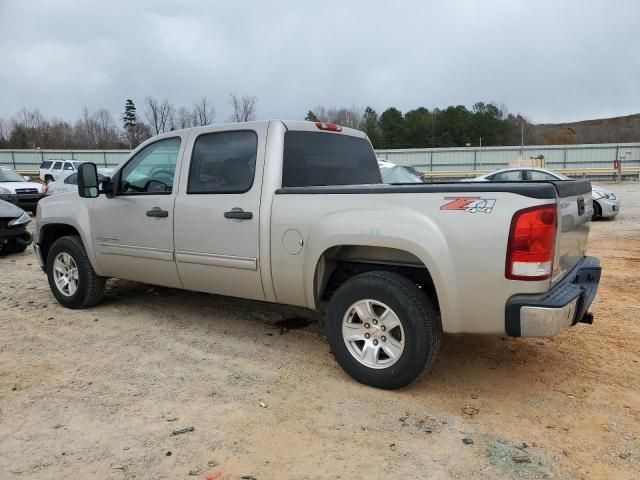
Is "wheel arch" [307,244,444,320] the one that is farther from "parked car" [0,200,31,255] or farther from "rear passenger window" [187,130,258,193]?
"parked car" [0,200,31,255]

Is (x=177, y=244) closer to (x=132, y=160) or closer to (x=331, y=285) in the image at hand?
(x=132, y=160)

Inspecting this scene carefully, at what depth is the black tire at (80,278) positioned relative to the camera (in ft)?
18.0

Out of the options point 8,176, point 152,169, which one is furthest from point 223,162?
point 8,176

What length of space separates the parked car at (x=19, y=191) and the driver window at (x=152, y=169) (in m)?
10.7

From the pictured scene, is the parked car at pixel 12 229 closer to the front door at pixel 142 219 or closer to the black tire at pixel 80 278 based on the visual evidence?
the black tire at pixel 80 278

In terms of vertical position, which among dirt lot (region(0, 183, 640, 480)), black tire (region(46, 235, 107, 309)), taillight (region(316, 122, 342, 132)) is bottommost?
dirt lot (region(0, 183, 640, 480))

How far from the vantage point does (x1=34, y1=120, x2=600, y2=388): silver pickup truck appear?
3.07 metres

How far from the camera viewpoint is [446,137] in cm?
6450

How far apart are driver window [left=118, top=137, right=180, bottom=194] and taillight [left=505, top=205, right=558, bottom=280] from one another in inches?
121

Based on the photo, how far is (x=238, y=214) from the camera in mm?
4129

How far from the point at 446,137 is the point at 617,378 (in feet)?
209

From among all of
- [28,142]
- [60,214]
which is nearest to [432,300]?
[60,214]

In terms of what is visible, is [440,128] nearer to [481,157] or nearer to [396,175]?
[481,157]

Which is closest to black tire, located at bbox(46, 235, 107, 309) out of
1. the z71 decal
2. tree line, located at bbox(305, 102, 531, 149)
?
the z71 decal
